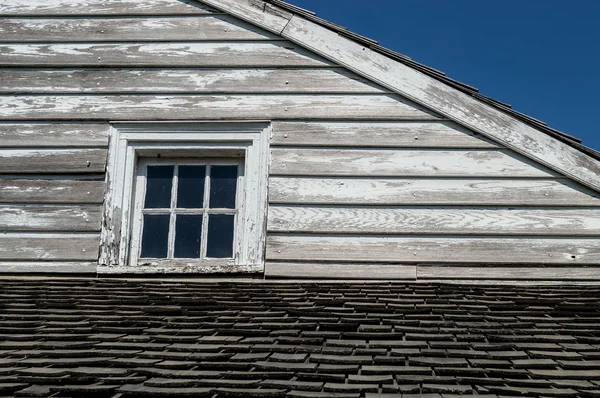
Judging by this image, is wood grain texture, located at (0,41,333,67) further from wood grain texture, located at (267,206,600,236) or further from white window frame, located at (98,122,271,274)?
wood grain texture, located at (267,206,600,236)

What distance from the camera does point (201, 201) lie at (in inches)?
242

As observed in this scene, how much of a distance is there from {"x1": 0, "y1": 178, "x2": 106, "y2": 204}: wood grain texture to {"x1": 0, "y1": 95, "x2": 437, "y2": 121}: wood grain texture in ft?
1.78

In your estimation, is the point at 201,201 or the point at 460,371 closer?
the point at 460,371

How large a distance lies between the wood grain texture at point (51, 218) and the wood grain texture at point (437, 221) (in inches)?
53.4

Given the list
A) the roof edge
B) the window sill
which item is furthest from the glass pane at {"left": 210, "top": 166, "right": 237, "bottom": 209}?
the roof edge

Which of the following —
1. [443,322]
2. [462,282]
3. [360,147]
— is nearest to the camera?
[443,322]

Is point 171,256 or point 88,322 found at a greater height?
point 171,256

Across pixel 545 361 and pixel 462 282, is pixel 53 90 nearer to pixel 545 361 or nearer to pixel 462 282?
pixel 462 282

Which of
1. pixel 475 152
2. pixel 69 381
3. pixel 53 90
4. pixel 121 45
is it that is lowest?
pixel 69 381

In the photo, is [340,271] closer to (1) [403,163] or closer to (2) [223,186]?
(1) [403,163]

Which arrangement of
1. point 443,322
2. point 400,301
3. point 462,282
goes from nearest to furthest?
1. point 443,322
2. point 400,301
3. point 462,282

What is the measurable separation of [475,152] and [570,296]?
1.35 meters

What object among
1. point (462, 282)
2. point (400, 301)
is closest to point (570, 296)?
point (462, 282)

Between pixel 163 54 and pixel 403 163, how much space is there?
84.1 inches
